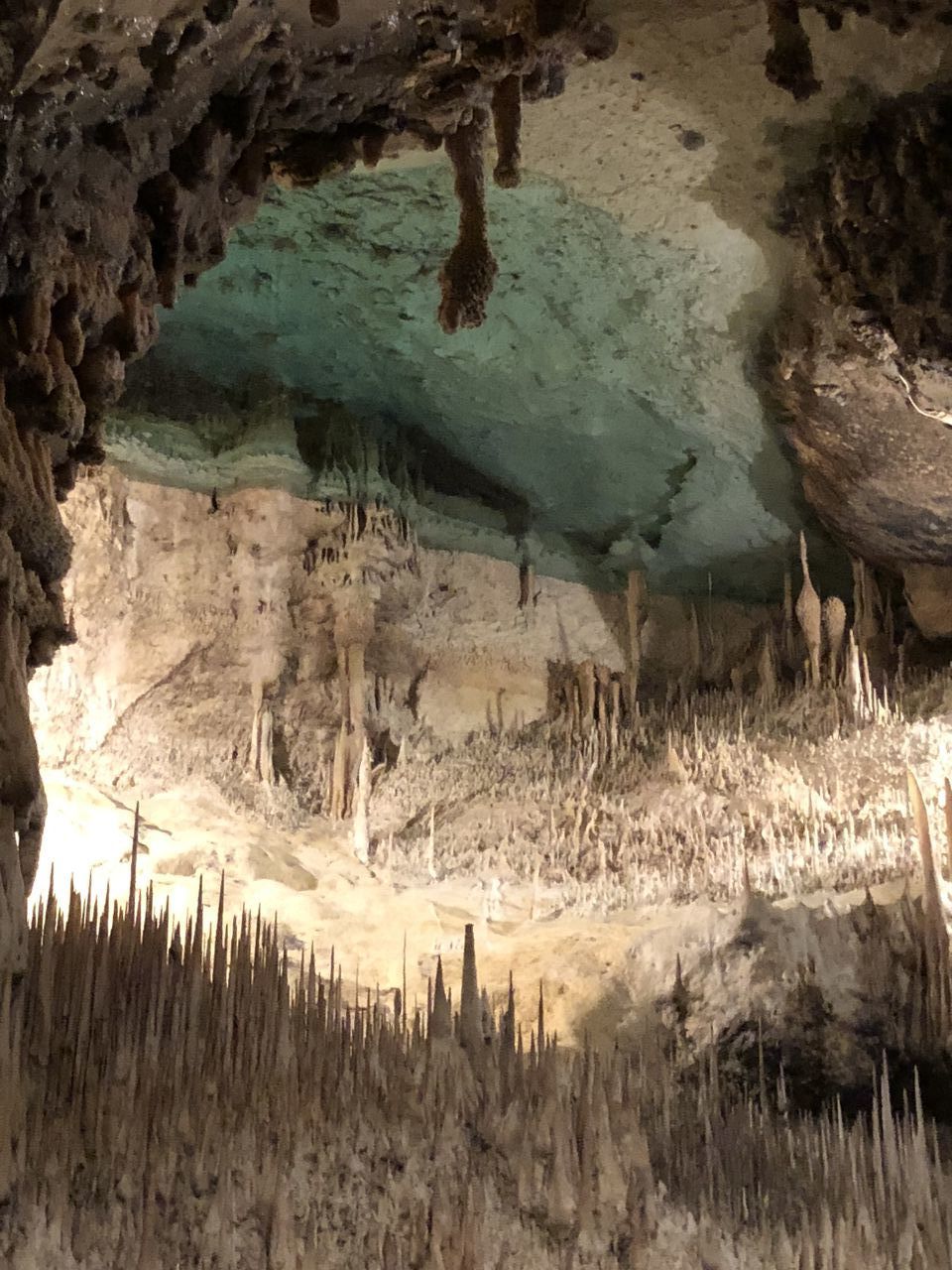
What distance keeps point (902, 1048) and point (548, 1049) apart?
3.04m

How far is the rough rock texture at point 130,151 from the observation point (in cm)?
389

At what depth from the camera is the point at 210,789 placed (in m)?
9.48

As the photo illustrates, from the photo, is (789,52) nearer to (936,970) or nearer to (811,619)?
(936,970)

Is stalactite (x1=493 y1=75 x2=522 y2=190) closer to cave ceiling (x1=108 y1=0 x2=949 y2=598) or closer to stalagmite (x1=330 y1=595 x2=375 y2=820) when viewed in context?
cave ceiling (x1=108 y1=0 x2=949 y2=598)

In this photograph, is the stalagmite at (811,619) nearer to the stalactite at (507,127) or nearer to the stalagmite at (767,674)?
the stalagmite at (767,674)

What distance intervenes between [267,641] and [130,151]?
6199mm

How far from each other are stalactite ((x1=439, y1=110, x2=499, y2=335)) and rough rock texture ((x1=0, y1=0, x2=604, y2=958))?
7.5 inches

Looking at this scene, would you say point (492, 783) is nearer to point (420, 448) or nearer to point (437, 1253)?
point (420, 448)

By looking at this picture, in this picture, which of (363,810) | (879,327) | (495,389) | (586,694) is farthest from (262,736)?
(879,327)

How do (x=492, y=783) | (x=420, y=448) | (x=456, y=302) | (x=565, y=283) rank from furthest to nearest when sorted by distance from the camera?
(x=420, y=448) → (x=492, y=783) → (x=565, y=283) → (x=456, y=302)

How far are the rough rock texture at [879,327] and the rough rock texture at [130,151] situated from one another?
6.81 feet

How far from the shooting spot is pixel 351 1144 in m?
5.26

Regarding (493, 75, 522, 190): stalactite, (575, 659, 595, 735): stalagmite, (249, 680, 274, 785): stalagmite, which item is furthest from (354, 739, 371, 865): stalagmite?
(493, 75, 522, 190): stalactite

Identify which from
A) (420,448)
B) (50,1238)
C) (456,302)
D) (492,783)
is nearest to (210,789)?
(492,783)
